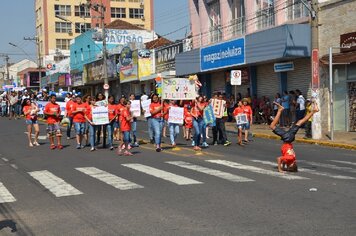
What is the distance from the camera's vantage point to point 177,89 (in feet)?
59.1

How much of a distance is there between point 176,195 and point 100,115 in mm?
7967

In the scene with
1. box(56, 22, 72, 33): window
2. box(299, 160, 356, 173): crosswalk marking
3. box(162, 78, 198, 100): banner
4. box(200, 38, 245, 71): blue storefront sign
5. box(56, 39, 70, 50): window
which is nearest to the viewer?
box(299, 160, 356, 173): crosswalk marking

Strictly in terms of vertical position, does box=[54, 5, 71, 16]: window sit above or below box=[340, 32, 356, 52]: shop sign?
above

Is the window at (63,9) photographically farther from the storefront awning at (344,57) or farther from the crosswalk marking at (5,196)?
the crosswalk marking at (5,196)

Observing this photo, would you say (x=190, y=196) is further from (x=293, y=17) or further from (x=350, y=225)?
(x=293, y=17)

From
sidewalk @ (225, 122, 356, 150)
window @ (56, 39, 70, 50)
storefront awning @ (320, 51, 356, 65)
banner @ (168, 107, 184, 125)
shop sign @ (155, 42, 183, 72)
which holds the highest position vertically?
window @ (56, 39, 70, 50)

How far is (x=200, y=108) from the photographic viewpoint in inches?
647

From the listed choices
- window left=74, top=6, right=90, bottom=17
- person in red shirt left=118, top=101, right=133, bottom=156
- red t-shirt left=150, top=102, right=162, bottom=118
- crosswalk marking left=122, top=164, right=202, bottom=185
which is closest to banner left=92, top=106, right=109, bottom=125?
person in red shirt left=118, top=101, right=133, bottom=156

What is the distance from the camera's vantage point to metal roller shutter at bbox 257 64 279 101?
1090 inches

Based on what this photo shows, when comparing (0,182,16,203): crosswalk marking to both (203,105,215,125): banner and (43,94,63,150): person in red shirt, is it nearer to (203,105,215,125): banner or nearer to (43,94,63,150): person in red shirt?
(43,94,63,150): person in red shirt

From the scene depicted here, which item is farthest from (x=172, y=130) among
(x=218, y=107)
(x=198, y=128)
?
(x=218, y=107)

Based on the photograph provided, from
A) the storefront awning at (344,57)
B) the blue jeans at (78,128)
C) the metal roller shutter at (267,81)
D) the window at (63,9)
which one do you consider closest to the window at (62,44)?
the window at (63,9)

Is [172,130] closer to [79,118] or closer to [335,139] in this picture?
[79,118]

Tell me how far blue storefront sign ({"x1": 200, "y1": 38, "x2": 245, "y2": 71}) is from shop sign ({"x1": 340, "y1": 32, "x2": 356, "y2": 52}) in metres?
6.69
